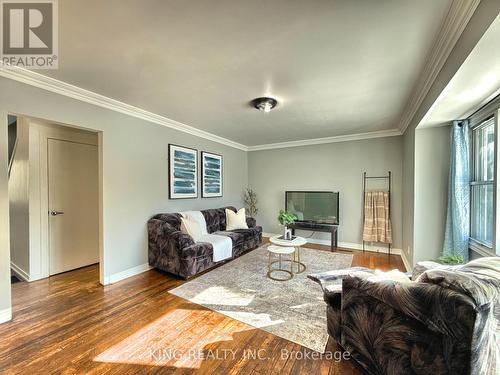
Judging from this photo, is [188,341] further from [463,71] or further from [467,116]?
[467,116]

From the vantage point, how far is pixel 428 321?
1.22m

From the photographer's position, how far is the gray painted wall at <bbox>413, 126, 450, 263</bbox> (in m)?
3.17

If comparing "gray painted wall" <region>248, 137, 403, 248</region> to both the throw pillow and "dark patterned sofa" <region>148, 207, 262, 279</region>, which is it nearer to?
"dark patterned sofa" <region>148, 207, 262, 279</region>

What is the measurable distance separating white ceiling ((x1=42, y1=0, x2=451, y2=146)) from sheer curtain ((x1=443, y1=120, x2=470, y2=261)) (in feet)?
2.66

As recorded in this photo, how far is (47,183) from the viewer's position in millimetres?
3396

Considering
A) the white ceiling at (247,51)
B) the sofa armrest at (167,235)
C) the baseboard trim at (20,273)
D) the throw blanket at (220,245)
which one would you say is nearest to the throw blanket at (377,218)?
the white ceiling at (247,51)

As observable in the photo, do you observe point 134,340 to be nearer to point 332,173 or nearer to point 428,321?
point 428,321

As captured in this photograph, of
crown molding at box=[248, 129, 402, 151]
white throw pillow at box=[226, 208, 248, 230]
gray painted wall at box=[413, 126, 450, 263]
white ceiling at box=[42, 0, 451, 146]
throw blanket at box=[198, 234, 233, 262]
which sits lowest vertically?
throw blanket at box=[198, 234, 233, 262]

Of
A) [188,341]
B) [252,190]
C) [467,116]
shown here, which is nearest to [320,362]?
[188,341]

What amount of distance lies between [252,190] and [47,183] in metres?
4.26

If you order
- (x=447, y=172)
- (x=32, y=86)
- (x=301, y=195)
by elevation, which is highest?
(x=32, y=86)

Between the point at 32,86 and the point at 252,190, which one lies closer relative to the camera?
the point at 32,86

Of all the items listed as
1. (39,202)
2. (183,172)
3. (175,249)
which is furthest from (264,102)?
(39,202)

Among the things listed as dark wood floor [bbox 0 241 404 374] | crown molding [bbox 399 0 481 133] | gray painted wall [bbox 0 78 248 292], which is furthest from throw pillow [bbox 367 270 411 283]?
gray painted wall [bbox 0 78 248 292]
